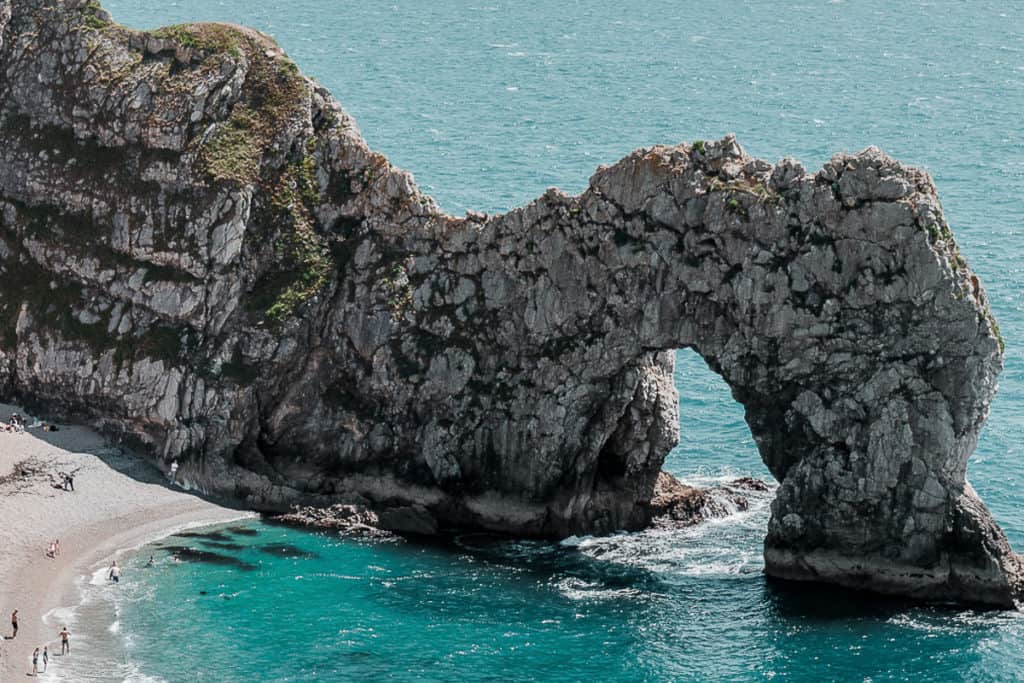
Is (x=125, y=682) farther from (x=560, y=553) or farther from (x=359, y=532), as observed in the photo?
(x=560, y=553)

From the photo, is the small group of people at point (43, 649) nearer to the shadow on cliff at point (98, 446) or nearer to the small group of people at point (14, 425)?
the shadow on cliff at point (98, 446)

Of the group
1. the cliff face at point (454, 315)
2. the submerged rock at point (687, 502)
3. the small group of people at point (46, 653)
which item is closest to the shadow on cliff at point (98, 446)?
the cliff face at point (454, 315)

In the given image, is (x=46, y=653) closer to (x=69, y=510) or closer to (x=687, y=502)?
(x=69, y=510)

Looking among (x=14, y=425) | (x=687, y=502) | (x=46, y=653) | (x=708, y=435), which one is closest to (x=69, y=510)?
(x=14, y=425)

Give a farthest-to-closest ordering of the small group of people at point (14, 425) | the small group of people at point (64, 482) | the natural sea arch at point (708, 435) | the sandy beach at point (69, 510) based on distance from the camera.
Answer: the natural sea arch at point (708, 435) → the small group of people at point (14, 425) → the small group of people at point (64, 482) → the sandy beach at point (69, 510)

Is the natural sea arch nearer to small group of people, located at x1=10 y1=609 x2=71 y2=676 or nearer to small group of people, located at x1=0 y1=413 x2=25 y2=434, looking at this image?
small group of people, located at x1=10 y1=609 x2=71 y2=676
